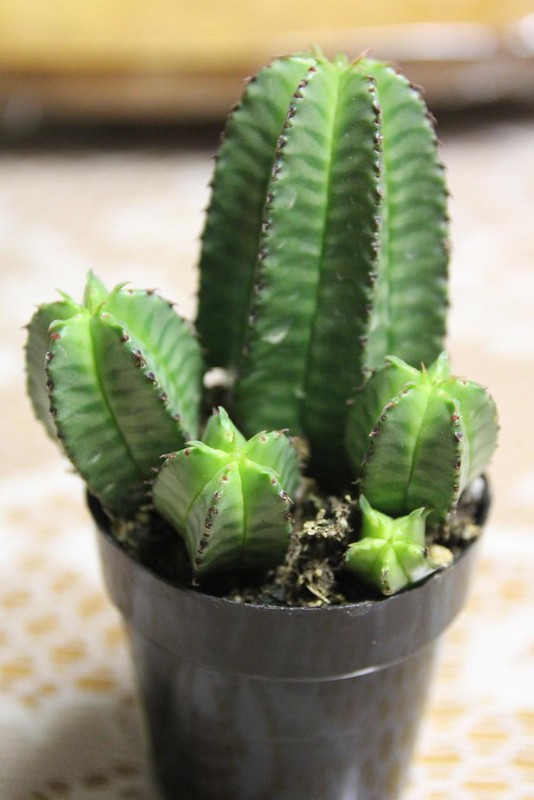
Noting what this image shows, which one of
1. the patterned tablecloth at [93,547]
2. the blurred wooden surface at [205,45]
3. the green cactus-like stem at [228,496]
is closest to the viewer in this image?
the green cactus-like stem at [228,496]

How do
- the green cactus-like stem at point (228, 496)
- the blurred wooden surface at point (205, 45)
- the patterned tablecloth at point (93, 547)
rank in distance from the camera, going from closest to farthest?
1. the green cactus-like stem at point (228, 496)
2. the patterned tablecloth at point (93, 547)
3. the blurred wooden surface at point (205, 45)

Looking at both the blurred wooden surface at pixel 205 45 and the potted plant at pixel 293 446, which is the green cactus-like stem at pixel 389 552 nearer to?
the potted plant at pixel 293 446

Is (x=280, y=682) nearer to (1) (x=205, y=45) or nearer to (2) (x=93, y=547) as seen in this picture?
(2) (x=93, y=547)

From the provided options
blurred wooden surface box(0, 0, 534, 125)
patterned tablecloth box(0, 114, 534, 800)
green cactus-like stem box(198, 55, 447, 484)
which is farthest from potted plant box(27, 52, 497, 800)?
blurred wooden surface box(0, 0, 534, 125)

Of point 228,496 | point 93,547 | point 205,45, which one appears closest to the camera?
point 228,496

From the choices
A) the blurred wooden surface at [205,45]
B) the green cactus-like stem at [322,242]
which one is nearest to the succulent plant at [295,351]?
the green cactus-like stem at [322,242]

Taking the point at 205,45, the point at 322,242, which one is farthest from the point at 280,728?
the point at 205,45
